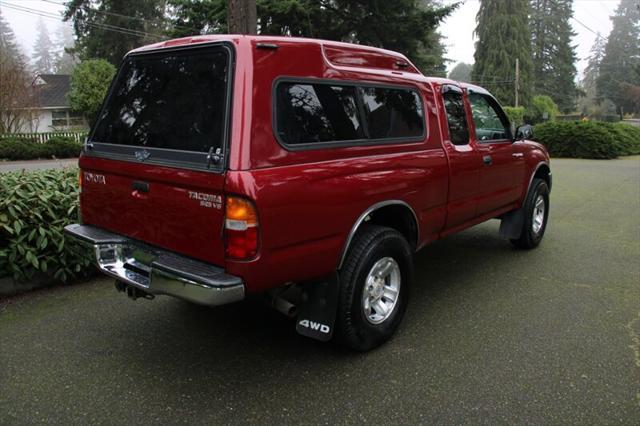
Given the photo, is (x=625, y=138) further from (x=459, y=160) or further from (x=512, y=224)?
(x=459, y=160)

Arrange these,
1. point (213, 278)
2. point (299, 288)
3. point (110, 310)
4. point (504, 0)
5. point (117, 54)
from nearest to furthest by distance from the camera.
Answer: point (213, 278), point (299, 288), point (110, 310), point (117, 54), point (504, 0)

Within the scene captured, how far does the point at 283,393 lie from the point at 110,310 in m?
1.94

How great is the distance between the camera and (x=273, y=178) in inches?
106

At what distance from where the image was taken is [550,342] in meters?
3.65

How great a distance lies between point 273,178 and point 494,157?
294 centimetres

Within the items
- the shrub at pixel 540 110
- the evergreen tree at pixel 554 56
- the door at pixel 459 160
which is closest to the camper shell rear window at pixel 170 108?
the door at pixel 459 160

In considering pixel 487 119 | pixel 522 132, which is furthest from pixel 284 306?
pixel 522 132

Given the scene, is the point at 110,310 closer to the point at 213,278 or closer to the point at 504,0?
the point at 213,278

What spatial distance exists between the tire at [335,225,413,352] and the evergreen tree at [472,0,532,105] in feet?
162

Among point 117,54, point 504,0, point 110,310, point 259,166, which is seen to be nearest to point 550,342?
point 259,166

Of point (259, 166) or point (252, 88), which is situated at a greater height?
point (252, 88)

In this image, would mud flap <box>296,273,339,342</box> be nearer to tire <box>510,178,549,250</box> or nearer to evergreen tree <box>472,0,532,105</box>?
tire <box>510,178,549,250</box>

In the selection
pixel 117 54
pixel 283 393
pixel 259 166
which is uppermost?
pixel 117 54

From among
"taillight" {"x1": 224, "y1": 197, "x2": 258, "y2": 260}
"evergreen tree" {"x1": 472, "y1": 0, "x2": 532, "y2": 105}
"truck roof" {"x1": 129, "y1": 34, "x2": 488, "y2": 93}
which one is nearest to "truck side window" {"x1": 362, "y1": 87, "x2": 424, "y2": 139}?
"truck roof" {"x1": 129, "y1": 34, "x2": 488, "y2": 93}
